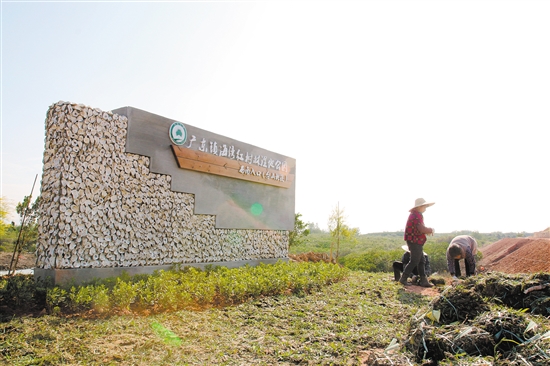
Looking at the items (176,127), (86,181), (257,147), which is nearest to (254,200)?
(257,147)

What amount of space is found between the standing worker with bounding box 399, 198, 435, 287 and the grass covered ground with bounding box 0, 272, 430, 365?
→ 5.64ft

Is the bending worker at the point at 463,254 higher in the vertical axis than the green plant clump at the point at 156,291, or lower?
higher

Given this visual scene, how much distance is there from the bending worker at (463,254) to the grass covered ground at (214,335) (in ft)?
6.25

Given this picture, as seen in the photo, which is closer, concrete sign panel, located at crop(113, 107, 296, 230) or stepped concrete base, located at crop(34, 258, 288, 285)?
stepped concrete base, located at crop(34, 258, 288, 285)

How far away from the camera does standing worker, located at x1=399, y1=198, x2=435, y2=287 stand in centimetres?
708

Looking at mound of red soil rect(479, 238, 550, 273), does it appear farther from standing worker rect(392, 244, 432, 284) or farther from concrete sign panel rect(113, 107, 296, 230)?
concrete sign panel rect(113, 107, 296, 230)

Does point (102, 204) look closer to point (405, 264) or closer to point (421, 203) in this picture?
point (421, 203)

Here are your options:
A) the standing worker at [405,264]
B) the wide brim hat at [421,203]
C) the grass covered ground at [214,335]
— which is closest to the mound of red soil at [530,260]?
the standing worker at [405,264]

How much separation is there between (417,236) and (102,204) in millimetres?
6132

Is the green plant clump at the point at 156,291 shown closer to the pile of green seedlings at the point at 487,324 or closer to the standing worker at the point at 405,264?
the standing worker at the point at 405,264

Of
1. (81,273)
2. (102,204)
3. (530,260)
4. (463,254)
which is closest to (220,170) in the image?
(102,204)

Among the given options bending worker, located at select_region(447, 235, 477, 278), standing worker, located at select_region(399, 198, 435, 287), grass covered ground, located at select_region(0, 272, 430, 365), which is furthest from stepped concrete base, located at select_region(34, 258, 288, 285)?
bending worker, located at select_region(447, 235, 477, 278)

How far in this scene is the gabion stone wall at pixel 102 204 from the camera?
5.85 metres

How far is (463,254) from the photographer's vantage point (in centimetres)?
684
